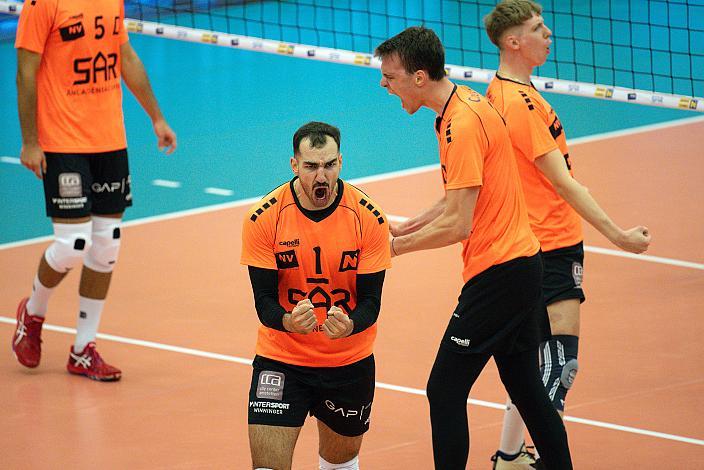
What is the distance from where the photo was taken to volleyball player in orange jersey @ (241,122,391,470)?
17.7 ft

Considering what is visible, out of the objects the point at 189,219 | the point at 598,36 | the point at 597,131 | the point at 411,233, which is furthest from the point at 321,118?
the point at 411,233

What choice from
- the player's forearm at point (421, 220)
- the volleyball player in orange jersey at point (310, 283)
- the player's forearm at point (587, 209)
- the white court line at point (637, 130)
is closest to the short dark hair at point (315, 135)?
the volleyball player in orange jersey at point (310, 283)

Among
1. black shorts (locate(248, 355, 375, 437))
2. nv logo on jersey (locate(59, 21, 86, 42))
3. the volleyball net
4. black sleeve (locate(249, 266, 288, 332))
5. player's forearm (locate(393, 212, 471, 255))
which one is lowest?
black shorts (locate(248, 355, 375, 437))

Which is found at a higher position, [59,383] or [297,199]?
[297,199]

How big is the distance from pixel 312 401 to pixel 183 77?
1310cm

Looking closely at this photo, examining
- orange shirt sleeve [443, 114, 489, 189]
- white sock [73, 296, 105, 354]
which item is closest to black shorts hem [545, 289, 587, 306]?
orange shirt sleeve [443, 114, 489, 189]

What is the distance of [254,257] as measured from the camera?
17.8ft

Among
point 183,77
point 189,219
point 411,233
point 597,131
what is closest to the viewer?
point 411,233

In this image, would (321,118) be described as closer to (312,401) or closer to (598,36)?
(598,36)

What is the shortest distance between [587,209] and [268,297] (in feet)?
5.11

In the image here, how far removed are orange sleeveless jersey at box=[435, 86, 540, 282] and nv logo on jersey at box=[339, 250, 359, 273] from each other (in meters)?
0.49

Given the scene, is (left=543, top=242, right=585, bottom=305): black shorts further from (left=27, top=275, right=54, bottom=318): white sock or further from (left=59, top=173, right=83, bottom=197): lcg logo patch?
(left=27, top=275, right=54, bottom=318): white sock

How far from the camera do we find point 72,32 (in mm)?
8031

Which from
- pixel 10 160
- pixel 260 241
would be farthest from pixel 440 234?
pixel 10 160
